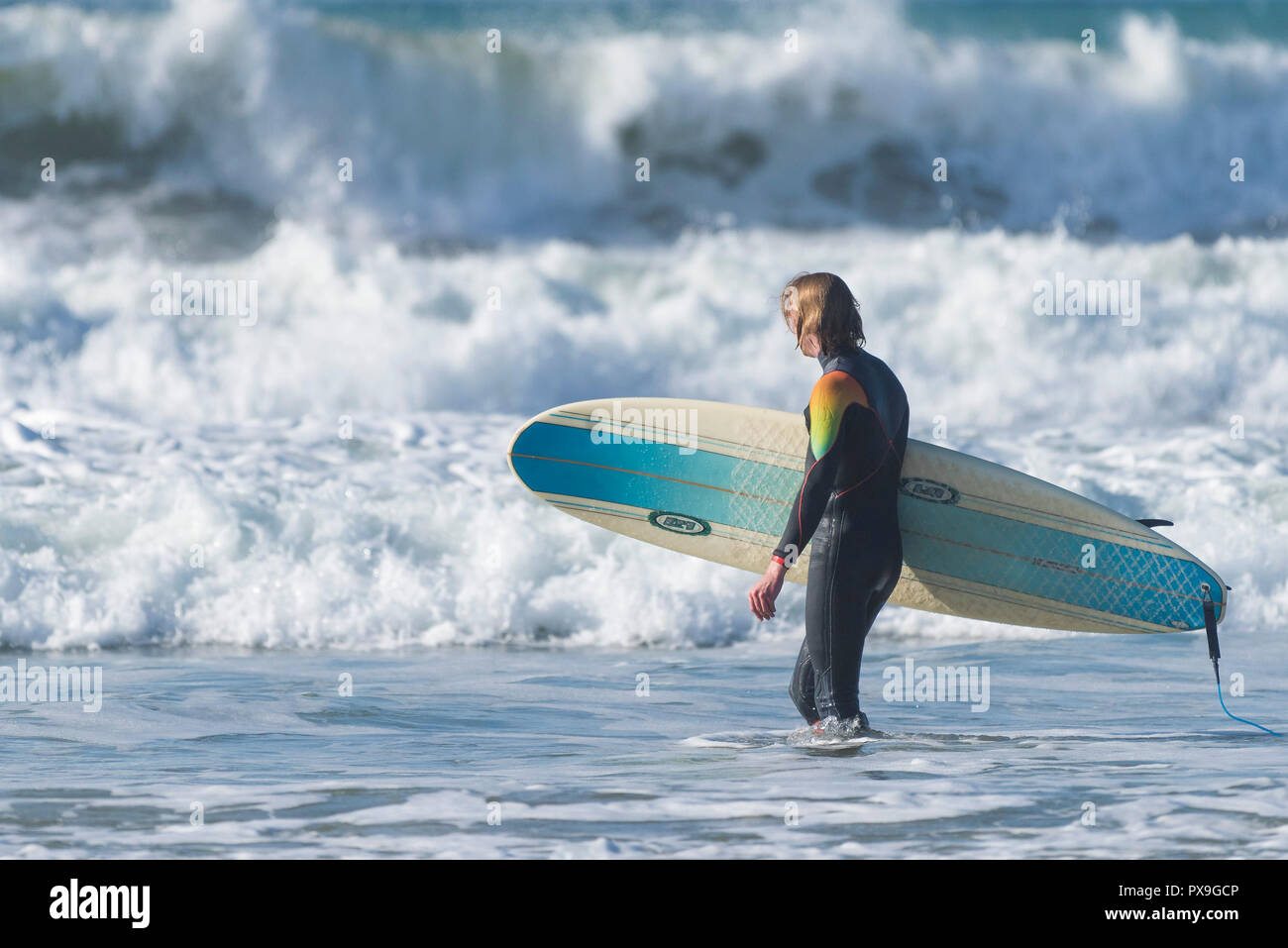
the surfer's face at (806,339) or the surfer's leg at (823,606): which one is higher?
the surfer's face at (806,339)

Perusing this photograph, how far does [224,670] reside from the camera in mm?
7270

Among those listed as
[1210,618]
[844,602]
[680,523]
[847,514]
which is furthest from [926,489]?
[1210,618]

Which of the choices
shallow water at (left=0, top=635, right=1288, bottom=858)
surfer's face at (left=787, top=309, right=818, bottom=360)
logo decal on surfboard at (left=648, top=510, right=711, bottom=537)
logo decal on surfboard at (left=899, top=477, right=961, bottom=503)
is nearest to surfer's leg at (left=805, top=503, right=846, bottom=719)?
shallow water at (left=0, top=635, right=1288, bottom=858)

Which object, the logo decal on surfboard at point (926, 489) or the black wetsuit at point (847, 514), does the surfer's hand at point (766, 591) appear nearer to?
the black wetsuit at point (847, 514)

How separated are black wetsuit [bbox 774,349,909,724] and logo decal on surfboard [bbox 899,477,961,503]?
1.75ft

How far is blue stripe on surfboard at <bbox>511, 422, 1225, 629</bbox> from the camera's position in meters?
5.22

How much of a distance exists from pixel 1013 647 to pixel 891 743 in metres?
3.38

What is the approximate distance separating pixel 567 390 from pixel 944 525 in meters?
12.2

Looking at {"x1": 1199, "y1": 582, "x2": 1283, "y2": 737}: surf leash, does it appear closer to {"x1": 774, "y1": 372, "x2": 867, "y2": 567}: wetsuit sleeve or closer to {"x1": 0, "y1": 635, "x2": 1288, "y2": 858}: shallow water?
{"x1": 0, "y1": 635, "x2": 1288, "y2": 858}: shallow water

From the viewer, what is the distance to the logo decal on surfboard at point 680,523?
555 cm

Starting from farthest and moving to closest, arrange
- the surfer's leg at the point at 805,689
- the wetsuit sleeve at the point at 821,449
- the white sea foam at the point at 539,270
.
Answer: the white sea foam at the point at 539,270, the surfer's leg at the point at 805,689, the wetsuit sleeve at the point at 821,449

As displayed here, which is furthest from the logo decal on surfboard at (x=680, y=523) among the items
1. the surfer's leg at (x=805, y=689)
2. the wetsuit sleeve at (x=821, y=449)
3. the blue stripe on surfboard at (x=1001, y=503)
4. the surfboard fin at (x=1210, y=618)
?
the surfboard fin at (x=1210, y=618)

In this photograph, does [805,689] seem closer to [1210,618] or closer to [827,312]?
[827,312]
